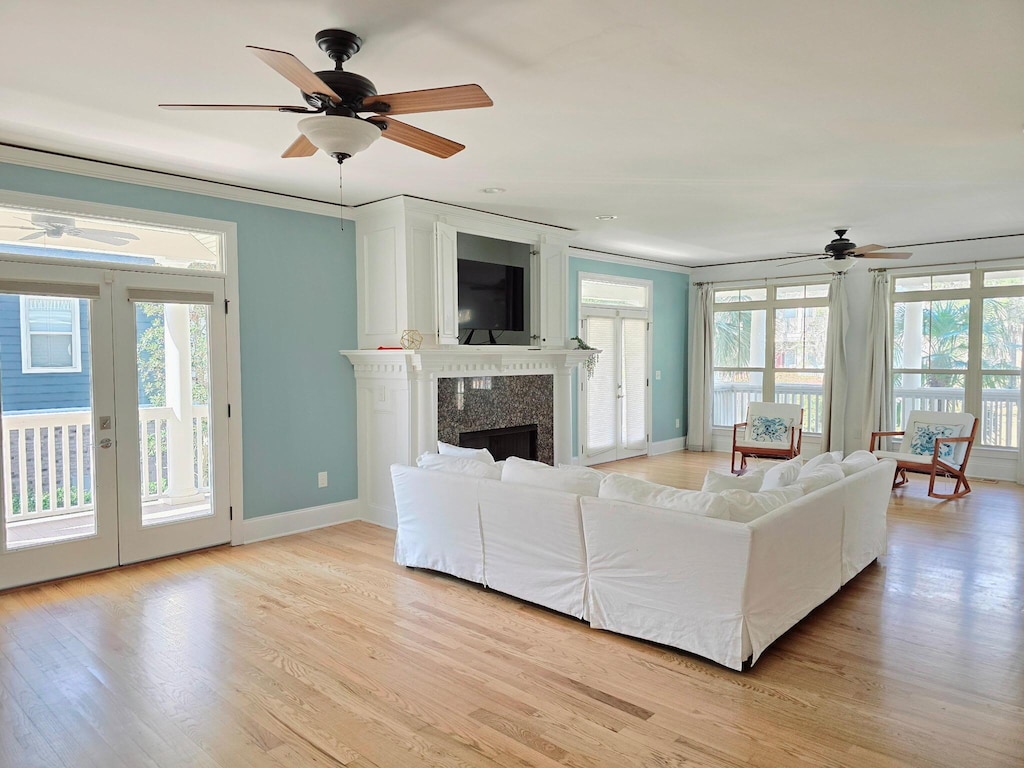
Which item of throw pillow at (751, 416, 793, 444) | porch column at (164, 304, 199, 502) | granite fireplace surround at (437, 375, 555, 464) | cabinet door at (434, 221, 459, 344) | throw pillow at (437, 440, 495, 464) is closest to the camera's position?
throw pillow at (437, 440, 495, 464)

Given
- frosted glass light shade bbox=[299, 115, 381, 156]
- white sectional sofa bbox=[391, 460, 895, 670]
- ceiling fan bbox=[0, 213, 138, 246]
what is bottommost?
white sectional sofa bbox=[391, 460, 895, 670]

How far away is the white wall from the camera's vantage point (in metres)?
7.25

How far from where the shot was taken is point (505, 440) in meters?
6.14

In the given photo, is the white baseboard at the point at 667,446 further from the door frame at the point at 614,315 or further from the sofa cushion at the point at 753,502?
the sofa cushion at the point at 753,502

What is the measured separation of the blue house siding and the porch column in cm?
50

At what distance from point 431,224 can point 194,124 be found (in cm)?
219

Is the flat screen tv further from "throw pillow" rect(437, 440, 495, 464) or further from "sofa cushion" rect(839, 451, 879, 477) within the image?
"sofa cushion" rect(839, 451, 879, 477)

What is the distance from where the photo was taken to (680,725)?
251 cm

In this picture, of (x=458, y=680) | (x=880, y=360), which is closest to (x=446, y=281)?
(x=458, y=680)

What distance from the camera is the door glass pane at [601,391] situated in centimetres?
814

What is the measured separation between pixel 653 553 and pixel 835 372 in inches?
243

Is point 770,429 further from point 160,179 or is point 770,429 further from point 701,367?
point 160,179

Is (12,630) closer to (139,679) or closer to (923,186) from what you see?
(139,679)

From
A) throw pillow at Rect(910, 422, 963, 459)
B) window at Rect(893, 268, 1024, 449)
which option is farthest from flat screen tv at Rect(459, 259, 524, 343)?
window at Rect(893, 268, 1024, 449)
